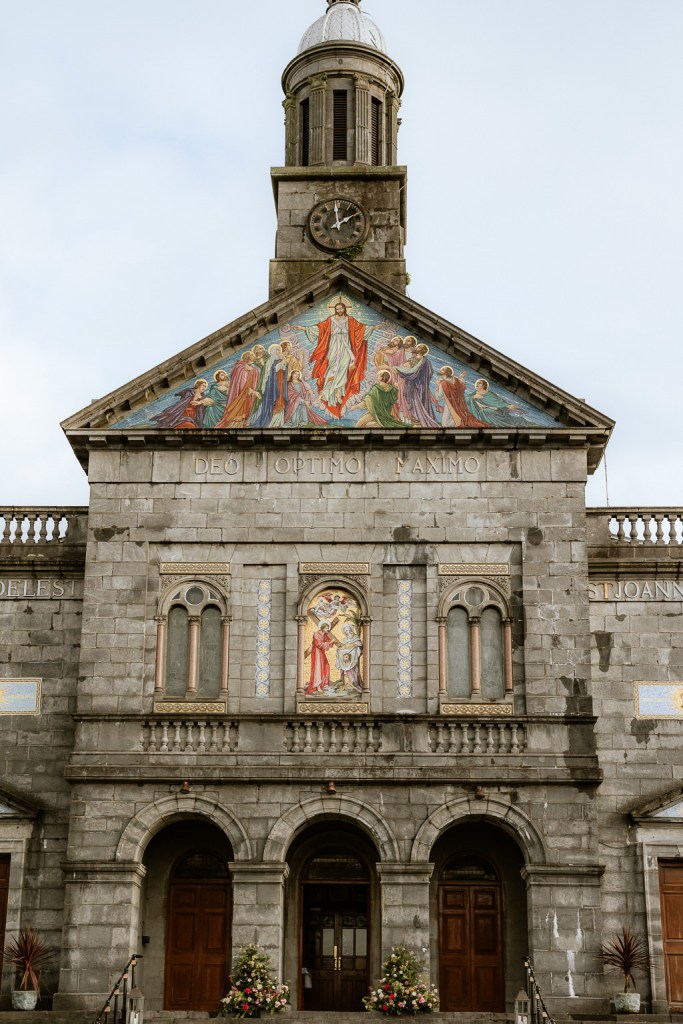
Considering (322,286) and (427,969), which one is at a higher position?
(322,286)

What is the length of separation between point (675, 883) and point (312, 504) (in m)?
9.96

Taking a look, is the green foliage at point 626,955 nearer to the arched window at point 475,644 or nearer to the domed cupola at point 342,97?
the arched window at point 475,644

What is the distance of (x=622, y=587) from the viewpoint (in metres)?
30.6

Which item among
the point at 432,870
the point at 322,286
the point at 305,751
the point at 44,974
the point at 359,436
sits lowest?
the point at 44,974

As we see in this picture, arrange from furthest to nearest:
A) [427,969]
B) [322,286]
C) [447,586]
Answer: [322,286] < [447,586] < [427,969]

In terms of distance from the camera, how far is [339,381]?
30797 mm

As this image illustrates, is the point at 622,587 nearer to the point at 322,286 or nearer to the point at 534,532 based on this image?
the point at 534,532

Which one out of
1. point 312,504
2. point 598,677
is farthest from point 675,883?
point 312,504

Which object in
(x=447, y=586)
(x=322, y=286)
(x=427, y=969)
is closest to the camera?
(x=427, y=969)

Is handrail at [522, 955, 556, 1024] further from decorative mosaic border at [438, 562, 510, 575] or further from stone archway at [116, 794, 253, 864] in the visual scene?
decorative mosaic border at [438, 562, 510, 575]

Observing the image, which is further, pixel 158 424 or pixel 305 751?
pixel 158 424

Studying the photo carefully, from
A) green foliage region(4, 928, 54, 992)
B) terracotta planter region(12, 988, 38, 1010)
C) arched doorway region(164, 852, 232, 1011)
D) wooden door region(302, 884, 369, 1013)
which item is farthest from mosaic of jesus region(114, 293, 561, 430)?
terracotta planter region(12, 988, 38, 1010)

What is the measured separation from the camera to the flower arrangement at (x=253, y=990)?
1035 inches

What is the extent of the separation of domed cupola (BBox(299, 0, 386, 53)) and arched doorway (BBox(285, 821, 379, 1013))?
18.6m
